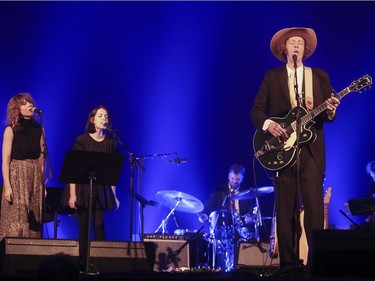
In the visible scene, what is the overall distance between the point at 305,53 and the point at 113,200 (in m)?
2.85

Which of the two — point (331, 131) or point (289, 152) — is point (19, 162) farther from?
point (331, 131)

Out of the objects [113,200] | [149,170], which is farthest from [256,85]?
[113,200]

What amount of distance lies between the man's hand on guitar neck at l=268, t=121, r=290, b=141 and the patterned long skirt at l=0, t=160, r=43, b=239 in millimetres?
2922

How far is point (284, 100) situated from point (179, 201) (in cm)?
440

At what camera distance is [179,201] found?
9758mm

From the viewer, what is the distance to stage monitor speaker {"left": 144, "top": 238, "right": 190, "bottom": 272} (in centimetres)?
900

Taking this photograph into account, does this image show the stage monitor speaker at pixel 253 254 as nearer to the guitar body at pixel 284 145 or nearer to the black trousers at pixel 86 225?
the black trousers at pixel 86 225

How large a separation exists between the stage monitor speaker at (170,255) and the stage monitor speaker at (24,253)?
10.2 ft

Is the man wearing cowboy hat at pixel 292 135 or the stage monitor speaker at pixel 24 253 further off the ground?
the man wearing cowboy hat at pixel 292 135

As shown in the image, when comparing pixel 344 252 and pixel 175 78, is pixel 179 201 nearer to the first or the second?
pixel 175 78

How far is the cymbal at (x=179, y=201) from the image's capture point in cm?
963

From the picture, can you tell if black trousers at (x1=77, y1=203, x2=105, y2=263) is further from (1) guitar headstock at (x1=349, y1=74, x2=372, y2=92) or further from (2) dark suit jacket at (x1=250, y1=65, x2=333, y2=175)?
(1) guitar headstock at (x1=349, y1=74, x2=372, y2=92)

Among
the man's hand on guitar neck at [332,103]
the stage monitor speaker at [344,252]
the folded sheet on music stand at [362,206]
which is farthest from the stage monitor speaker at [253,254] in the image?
the stage monitor speaker at [344,252]

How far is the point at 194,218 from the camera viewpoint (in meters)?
10.9
